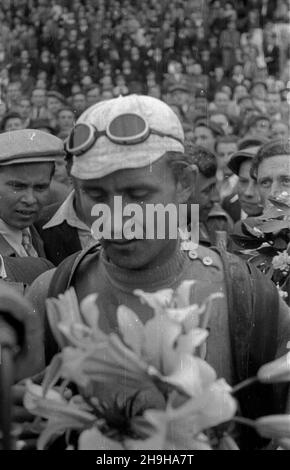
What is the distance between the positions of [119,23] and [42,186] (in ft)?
54.9

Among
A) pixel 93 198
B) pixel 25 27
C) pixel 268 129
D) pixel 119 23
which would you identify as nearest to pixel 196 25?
pixel 119 23

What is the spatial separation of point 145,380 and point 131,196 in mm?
661

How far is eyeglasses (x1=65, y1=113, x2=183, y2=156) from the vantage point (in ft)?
9.18

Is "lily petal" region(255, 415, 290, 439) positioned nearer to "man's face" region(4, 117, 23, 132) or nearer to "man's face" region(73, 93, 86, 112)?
"man's face" region(4, 117, 23, 132)

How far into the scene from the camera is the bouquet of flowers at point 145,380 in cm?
221

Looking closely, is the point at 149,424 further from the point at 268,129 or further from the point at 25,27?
the point at 25,27

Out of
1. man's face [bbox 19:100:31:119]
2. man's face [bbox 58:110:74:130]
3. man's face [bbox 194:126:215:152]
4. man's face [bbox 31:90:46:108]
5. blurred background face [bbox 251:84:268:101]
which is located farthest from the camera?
blurred background face [bbox 251:84:268:101]

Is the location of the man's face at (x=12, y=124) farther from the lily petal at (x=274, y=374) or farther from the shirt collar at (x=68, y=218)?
the lily petal at (x=274, y=374)

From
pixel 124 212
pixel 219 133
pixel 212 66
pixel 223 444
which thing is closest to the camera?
pixel 223 444

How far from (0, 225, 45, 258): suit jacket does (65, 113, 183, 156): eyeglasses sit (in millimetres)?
1980

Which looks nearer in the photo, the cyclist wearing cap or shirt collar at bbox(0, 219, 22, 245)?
the cyclist wearing cap

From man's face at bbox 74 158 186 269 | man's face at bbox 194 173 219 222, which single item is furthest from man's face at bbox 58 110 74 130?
man's face at bbox 74 158 186 269

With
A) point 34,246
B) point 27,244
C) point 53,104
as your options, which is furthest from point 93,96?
point 27,244
